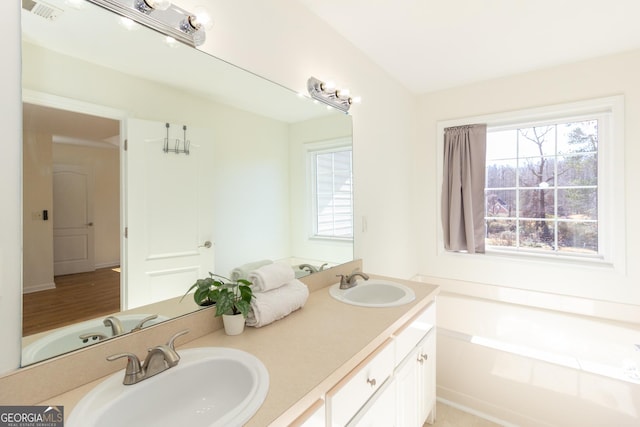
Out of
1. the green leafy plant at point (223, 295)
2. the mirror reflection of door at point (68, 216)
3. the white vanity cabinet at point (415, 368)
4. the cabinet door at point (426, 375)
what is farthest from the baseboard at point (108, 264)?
the cabinet door at point (426, 375)

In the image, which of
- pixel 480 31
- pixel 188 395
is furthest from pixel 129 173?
pixel 480 31

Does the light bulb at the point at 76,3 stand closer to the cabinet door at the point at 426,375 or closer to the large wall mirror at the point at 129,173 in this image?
the large wall mirror at the point at 129,173

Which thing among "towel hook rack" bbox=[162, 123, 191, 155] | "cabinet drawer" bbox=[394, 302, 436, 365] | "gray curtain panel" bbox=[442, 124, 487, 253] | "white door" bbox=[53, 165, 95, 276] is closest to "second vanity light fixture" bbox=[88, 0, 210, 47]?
"towel hook rack" bbox=[162, 123, 191, 155]

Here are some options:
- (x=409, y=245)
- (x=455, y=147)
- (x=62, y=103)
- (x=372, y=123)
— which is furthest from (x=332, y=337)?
(x=455, y=147)

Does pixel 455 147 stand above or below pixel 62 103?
above

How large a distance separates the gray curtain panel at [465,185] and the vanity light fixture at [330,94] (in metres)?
1.34

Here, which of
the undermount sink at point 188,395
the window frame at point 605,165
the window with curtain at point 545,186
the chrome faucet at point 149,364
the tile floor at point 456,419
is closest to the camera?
the undermount sink at point 188,395

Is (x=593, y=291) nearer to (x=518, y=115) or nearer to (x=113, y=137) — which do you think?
(x=518, y=115)

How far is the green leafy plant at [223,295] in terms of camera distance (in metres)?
1.08

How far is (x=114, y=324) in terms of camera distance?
0.92 metres

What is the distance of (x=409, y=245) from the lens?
2830 millimetres

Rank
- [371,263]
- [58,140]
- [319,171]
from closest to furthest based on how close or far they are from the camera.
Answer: [58,140] < [319,171] < [371,263]

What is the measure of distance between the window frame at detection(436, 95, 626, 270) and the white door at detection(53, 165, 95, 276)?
2.92 meters

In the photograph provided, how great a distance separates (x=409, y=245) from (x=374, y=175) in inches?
38.0
